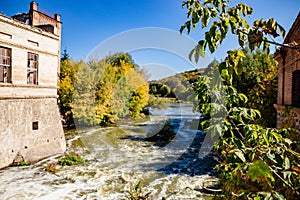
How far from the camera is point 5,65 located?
9352 mm

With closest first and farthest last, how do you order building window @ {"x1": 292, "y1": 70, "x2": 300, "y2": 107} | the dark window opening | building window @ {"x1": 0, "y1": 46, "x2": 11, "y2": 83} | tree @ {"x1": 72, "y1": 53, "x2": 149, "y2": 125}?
building window @ {"x1": 292, "y1": 70, "x2": 300, "y2": 107} → building window @ {"x1": 0, "y1": 46, "x2": 11, "y2": 83} → the dark window opening → tree @ {"x1": 72, "y1": 53, "x2": 149, "y2": 125}

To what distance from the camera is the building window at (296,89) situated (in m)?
6.47

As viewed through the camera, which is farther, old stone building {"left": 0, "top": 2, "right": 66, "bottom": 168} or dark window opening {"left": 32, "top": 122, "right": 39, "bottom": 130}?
dark window opening {"left": 32, "top": 122, "right": 39, "bottom": 130}

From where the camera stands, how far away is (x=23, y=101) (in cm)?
1002

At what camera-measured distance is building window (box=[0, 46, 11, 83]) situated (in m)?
9.27

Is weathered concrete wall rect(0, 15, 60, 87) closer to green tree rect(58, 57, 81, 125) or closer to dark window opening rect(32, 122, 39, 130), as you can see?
dark window opening rect(32, 122, 39, 130)

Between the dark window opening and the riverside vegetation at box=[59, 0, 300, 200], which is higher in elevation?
the riverside vegetation at box=[59, 0, 300, 200]

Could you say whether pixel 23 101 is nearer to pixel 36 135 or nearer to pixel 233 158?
pixel 36 135

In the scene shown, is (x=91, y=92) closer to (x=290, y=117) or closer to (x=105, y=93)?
(x=105, y=93)

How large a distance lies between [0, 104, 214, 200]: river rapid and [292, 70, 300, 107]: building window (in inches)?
153

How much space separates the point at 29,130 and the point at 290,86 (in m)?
10.4

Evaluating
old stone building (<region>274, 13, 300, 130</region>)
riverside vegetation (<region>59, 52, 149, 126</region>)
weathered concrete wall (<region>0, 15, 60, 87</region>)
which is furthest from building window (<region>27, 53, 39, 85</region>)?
old stone building (<region>274, 13, 300, 130</region>)

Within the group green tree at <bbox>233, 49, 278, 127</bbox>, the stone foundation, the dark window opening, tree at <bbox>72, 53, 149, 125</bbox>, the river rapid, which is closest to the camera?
the stone foundation

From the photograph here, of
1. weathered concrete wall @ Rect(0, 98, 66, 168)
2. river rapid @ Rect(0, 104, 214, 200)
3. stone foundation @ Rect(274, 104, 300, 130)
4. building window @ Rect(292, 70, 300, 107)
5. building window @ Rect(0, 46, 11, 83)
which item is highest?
building window @ Rect(0, 46, 11, 83)
